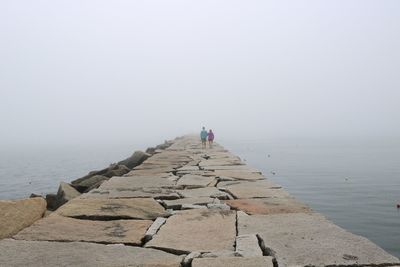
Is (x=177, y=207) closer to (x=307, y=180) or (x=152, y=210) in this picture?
(x=152, y=210)

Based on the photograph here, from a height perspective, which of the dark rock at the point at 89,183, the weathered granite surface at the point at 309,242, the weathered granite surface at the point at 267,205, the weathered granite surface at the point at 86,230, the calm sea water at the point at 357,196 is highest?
the weathered granite surface at the point at 267,205

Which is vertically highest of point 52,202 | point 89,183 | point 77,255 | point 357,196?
point 77,255

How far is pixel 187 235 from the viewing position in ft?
9.25

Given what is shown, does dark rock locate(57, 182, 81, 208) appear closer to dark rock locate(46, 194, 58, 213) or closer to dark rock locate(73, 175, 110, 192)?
dark rock locate(46, 194, 58, 213)

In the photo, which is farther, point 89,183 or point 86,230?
point 89,183

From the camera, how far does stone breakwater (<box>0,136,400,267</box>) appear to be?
7.50ft

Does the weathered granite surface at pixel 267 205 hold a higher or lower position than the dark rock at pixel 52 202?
higher

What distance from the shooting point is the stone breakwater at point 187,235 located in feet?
7.50

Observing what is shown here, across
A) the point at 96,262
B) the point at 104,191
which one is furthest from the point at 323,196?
the point at 96,262

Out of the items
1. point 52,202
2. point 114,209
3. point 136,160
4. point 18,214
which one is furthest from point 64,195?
point 136,160

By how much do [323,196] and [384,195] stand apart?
6.55ft

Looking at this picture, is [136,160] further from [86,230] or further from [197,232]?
[197,232]

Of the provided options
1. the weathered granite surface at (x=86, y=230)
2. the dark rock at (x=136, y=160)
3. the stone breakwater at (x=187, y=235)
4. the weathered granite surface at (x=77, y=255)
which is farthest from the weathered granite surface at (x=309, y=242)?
the dark rock at (x=136, y=160)

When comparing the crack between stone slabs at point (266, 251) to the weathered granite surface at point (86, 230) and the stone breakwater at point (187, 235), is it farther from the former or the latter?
the weathered granite surface at point (86, 230)
